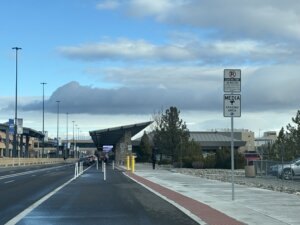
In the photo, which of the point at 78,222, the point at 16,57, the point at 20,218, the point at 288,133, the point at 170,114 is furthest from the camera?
the point at 16,57

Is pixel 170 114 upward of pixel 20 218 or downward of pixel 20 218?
upward

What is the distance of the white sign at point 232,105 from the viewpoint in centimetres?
1717

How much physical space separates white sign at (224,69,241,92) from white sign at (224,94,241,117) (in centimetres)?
22

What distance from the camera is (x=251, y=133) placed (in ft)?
574

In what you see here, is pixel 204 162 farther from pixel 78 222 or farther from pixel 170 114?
pixel 78 222

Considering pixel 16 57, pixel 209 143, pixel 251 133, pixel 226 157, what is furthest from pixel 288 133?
pixel 251 133

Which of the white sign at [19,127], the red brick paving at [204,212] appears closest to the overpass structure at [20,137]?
the white sign at [19,127]

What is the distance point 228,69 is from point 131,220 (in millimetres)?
6463

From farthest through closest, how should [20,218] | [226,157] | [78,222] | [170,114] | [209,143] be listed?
[209,143] → [170,114] → [226,157] → [20,218] → [78,222]

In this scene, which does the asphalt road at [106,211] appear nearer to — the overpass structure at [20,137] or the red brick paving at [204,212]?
the red brick paving at [204,212]

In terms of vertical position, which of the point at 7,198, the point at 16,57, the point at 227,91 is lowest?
the point at 7,198

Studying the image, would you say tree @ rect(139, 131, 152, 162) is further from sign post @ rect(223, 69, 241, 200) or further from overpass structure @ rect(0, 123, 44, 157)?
sign post @ rect(223, 69, 241, 200)

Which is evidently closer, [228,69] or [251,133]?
[228,69]

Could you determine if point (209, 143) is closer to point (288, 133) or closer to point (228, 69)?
point (288, 133)
